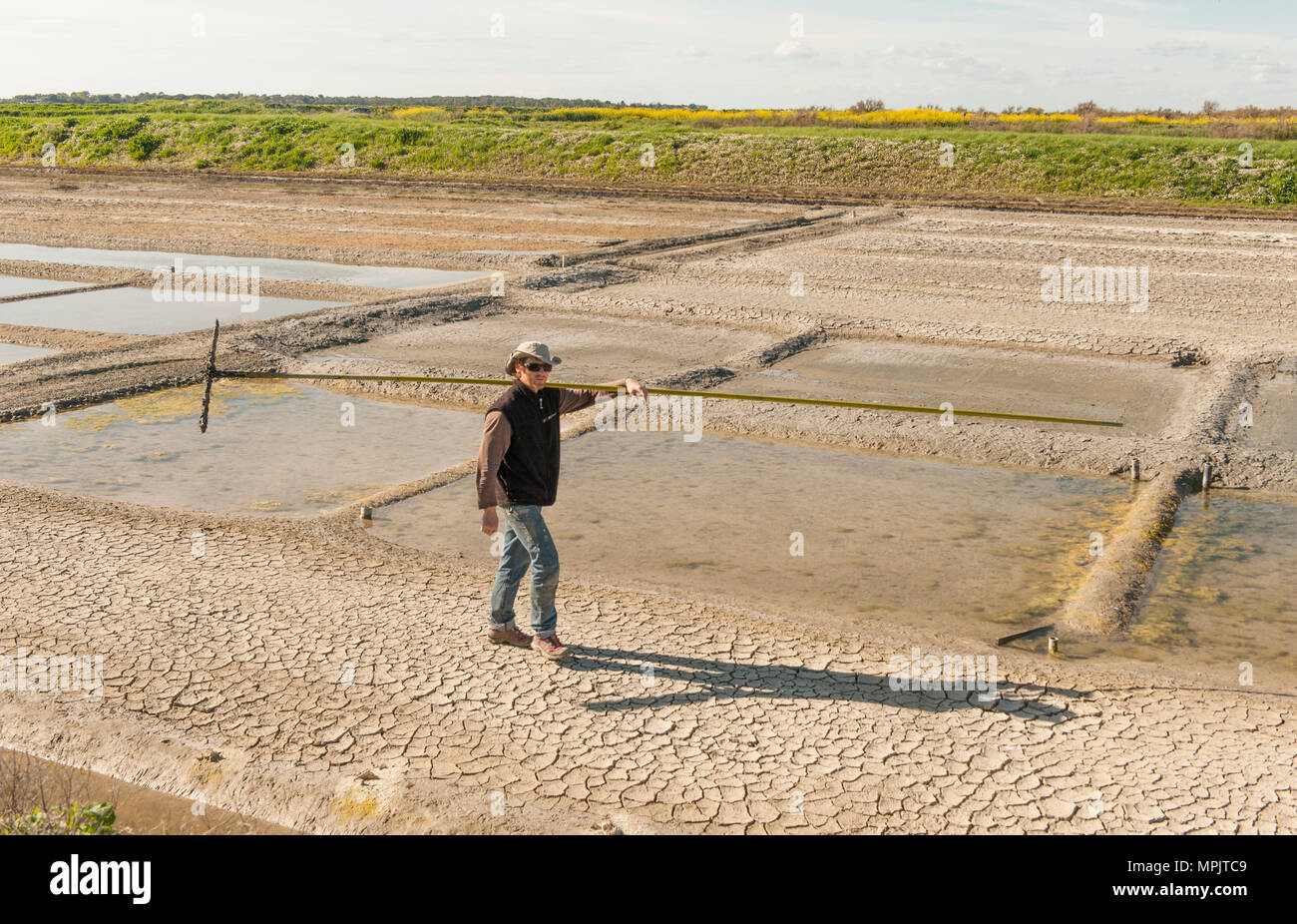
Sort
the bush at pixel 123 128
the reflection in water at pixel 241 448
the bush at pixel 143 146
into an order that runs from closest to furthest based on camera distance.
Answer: the reflection in water at pixel 241 448, the bush at pixel 143 146, the bush at pixel 123 128

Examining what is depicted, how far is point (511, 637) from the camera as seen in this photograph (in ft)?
20.0

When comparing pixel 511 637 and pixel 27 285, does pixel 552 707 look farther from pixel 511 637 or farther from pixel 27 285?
pixel 27 285

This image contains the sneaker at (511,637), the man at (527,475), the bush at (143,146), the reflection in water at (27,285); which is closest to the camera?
the man at (527,475)

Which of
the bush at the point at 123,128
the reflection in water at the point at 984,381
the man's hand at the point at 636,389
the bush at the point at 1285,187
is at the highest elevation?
the bush at the point at 123,128

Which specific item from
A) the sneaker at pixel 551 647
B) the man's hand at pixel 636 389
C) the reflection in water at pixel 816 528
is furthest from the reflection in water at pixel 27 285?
the man's hand at pixel 636 389

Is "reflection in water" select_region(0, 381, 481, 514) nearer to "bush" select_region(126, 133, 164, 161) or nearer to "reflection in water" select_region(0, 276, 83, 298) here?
"reflection in water" select_region(0, 276, 83, 298)

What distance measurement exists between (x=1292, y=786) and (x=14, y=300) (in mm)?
18410

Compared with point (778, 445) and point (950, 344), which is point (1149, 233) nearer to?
point (950, 344)
